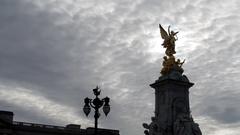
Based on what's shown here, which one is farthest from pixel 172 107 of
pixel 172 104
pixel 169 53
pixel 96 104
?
pixel 96 104

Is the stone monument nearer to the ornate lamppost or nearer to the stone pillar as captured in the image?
the stone pillar

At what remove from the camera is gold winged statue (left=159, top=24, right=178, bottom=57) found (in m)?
47.7

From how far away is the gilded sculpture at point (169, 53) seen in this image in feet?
152

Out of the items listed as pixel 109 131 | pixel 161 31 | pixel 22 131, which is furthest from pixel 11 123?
pixel 161 31

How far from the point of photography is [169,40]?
48.3m

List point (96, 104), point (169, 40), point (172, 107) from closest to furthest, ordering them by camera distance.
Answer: point (96, 104)
point (172, 107)
point (169, 40)

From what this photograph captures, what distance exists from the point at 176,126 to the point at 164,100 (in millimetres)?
3211

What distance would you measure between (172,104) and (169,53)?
6053 millimetres

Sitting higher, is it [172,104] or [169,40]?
[169,40]

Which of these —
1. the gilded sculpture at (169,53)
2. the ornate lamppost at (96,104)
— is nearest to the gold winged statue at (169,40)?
the gilded sculpture at (169,53)

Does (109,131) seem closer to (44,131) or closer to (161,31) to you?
(44,131)

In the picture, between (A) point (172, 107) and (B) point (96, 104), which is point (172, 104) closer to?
(A) point (172, 107)

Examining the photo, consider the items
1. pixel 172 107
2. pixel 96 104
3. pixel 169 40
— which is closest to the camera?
pixel 96 104

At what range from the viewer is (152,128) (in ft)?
145
